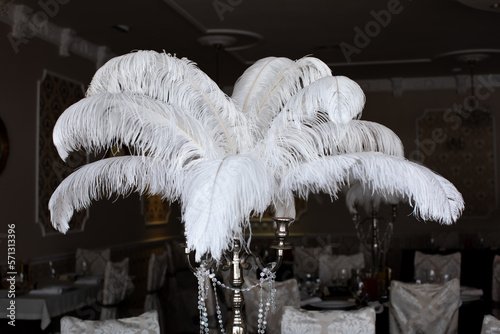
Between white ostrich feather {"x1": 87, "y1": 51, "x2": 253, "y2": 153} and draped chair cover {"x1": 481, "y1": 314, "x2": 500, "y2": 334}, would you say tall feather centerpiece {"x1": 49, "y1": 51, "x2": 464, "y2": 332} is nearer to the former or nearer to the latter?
white ostrich feather {"x1": 87, "y1": 51, "x2": 253, "y2": 153}

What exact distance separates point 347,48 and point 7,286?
4805 mm

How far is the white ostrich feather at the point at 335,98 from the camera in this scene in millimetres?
2088

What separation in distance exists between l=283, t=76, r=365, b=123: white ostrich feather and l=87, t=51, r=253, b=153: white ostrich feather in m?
0.37

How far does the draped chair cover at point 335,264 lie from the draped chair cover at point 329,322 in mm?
2719

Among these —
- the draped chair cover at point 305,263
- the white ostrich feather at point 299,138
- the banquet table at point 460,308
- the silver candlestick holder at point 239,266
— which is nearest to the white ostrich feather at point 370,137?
the white ostrich feather at point 299,138

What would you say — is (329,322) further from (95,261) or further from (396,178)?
(95,261)

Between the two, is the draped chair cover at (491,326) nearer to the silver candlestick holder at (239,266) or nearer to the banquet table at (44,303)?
the silver candlestick holder at (239,266)

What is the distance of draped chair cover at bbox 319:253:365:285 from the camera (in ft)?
17.8

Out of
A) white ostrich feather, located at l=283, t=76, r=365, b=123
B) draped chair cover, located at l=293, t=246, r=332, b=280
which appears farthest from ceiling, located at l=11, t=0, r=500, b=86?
white ostrich feather, located at l=283, t=76, r=365, b=123

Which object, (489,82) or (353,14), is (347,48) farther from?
(489,82)

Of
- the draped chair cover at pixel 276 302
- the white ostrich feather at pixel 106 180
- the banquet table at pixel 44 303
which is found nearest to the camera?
the white ostrich feather at pixel 106 180

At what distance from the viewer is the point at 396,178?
2156mm

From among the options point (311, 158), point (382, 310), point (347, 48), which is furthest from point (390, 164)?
Result: point (347, 48)

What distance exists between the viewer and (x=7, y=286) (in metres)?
4.46
